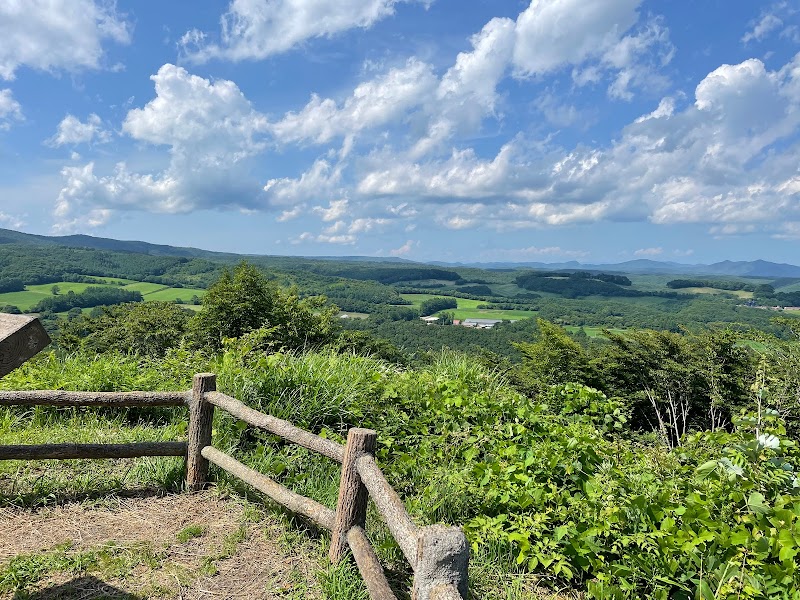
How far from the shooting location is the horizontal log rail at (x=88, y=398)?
379 cm

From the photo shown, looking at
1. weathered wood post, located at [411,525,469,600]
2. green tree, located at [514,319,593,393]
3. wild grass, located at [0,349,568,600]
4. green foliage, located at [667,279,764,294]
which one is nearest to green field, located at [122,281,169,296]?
green tree, located at [514,319,593,393]

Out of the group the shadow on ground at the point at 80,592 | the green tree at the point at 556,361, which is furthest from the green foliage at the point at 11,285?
the shadow on ground at the point at 80,592

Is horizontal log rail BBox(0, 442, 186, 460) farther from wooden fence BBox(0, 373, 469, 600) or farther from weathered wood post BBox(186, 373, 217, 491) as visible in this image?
weathered wood post BBox(186, 373, 217, 491)

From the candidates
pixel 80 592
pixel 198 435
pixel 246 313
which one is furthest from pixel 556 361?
pixel 80 592

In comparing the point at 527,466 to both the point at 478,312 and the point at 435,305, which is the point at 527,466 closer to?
the point at 478,312

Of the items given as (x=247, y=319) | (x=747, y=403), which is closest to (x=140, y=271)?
(x=247, y=319)

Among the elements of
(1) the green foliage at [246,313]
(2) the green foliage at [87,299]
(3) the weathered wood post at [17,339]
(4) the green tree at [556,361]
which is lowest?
(2) the green foliage at [87,299]

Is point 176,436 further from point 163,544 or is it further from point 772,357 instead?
point 772,357

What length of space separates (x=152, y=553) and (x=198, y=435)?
3.48ft

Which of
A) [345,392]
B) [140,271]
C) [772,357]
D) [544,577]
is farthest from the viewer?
[140,271]

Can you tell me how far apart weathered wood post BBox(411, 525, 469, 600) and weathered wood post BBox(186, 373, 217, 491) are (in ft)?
9.01

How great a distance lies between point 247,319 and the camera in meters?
18.6

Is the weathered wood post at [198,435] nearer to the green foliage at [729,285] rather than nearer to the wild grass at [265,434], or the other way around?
the wild grass at [265,434]

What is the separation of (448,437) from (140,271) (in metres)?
134
